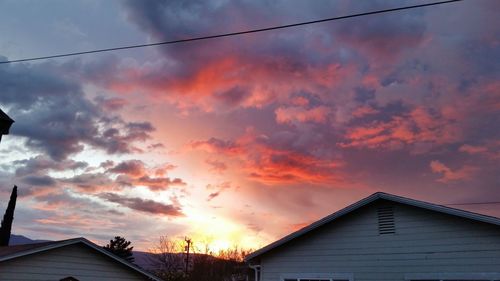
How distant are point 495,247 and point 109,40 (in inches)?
580

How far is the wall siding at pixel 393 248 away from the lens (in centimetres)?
1215

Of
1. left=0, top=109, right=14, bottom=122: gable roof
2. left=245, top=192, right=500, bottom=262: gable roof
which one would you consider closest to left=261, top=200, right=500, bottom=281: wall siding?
left=245, top=192, right=500, bottom=262: gable roof

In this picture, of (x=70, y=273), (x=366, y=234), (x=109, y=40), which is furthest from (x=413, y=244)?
(x=109, y=40)

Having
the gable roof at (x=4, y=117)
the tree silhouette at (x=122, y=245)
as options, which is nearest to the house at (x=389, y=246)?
the gable roof at (x=4, y=117)

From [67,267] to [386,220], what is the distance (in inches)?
457

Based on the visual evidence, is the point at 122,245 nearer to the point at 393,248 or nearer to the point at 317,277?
the point at 317,277

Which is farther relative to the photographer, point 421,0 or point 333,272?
point 333,272

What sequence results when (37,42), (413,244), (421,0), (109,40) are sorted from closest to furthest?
(421,0) → (413,244) → (109,40) → (37,42)

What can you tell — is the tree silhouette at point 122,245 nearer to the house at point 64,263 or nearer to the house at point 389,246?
the house at point 64,263

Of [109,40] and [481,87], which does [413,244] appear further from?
[109,40]

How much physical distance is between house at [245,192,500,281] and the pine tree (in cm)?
2619

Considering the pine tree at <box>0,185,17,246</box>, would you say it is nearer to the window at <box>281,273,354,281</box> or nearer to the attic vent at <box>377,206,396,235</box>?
the window at <box>281,273,354,281</box>

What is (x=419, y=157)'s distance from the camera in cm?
2019

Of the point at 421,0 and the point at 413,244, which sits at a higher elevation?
the point at 421,0
